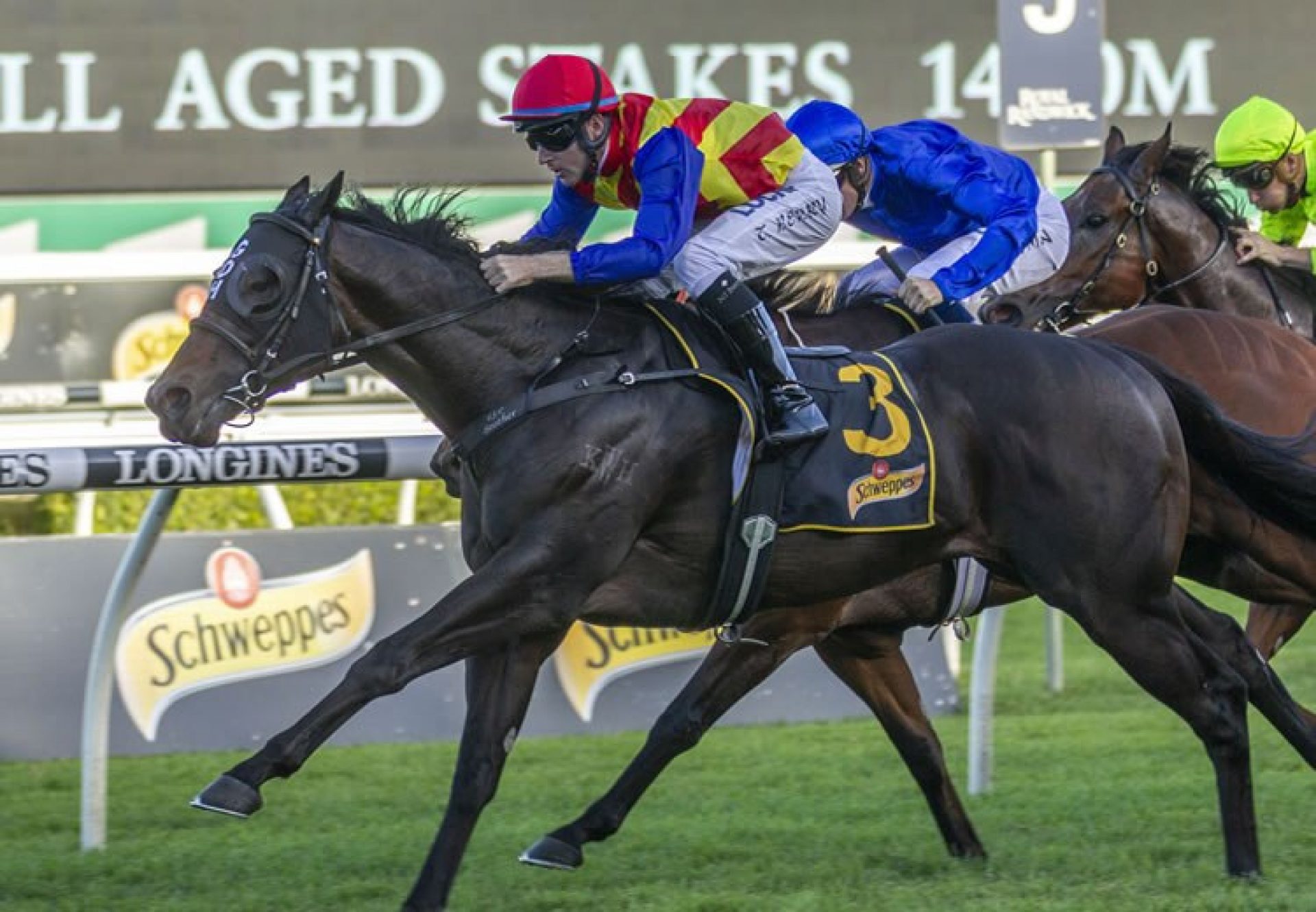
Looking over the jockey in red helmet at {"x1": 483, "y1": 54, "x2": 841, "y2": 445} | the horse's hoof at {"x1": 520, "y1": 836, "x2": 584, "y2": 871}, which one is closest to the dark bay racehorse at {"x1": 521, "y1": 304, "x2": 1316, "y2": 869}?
the horse's hoof at {"x1": 520, "y1": 836, "x2": 584, "y2": 871}

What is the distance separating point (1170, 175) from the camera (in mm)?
5590

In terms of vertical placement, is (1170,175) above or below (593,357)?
above

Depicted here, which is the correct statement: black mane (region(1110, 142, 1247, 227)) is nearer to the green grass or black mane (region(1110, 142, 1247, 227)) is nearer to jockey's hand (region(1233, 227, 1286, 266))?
jockey's hand (region(1233, 227, 1286, 266))

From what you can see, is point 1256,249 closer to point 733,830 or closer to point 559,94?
point 733,830

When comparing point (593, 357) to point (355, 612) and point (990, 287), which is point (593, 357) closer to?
→ point (990, 287)

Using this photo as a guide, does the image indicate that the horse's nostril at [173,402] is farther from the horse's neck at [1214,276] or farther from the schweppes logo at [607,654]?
the horse's neck at [1214,276]

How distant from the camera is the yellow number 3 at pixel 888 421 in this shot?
3.99m

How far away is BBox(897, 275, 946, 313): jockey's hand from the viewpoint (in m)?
4.59

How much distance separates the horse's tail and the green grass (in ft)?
2.28

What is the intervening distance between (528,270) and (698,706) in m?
1.09

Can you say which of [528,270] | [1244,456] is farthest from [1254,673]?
[528,270]

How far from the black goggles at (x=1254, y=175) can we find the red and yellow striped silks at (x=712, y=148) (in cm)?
178

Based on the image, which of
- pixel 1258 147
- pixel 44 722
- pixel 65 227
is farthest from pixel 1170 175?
pixel 65 227

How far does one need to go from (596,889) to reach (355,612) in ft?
6.20
